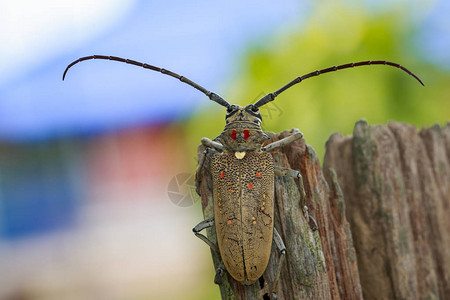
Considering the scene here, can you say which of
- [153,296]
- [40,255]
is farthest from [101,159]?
[153,296]

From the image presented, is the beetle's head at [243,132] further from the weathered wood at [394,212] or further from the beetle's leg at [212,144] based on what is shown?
the weathered wood at [394,212]

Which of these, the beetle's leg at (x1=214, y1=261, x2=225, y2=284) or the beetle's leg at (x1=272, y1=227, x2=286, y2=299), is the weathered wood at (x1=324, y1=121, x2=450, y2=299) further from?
the beetle's leg at (x1=214, y1=261, x2=225, y2=284)

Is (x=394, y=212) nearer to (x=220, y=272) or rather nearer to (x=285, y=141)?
(x=285, y=141)

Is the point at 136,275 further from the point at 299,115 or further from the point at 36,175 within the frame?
the point at 299,115

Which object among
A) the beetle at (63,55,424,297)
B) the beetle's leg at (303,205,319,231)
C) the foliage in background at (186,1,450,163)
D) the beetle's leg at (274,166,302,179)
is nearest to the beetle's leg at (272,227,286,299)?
the beetle at (63,55,424,297)

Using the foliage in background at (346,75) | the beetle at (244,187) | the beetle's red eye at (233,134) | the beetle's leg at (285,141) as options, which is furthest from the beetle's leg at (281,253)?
the foliage in background at (346,75)
